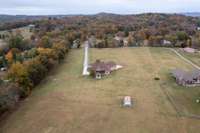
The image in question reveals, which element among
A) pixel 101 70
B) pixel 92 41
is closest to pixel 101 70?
pixel 101 70

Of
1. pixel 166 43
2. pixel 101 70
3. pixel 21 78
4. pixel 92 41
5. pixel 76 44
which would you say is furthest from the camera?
pixel 92 41

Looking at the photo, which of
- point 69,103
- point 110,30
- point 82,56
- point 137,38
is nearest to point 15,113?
point 69,103

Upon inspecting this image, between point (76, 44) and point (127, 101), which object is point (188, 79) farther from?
point (76, 44)

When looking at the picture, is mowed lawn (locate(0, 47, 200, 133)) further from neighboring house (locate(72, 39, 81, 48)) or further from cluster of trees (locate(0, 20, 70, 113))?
neighboring house (locate(72, 39, 81, 48))

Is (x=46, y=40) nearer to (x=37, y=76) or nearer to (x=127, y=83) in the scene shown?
(x=37, y=76)

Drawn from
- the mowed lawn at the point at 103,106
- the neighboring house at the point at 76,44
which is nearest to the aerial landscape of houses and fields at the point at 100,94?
the mowed lawn at the point at 103,106

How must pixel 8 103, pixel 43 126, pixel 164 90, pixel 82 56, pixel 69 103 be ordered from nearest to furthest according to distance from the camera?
1. pixel 43 126
2. pixel 8 103
3. pixel 69 103
4. pixel 164 90
5. pixel 82 56

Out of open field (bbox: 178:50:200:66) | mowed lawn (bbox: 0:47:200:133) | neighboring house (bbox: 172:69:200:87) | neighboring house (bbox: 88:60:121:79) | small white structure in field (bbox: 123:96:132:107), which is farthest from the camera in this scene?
open field (bbox: 178:50:200:66)

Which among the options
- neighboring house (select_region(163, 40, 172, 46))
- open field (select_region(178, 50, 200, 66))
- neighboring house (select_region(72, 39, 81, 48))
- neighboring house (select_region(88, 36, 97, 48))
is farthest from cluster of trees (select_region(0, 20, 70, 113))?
neighboring house (select_region(163, 40, 172, 46))
